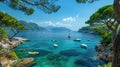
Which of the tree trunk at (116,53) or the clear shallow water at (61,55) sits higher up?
the tree trunk at (116,53)

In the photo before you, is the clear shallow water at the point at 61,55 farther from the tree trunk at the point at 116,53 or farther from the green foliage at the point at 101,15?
the tree trunk at the point at 116,53

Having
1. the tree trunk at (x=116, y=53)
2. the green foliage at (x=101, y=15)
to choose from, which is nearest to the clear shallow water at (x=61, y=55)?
the green foliage at (x=101, y=15)

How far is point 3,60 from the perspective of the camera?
2516 cm

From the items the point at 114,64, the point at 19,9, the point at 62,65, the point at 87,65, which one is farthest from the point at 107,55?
the point at 114,64

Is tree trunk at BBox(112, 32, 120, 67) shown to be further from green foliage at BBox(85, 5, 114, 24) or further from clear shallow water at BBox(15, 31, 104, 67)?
clear shallow water at BBox(15, 31, 104, 67)

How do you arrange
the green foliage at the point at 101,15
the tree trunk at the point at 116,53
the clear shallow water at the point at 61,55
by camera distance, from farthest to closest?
the clear shallow water at the point at 61,55, the green foliage at the point at 101,15, the tree trunk at the point at 116,53

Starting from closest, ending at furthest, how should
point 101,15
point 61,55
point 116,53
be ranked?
point 116,53
point 101,15
point 61,55

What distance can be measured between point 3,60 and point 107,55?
1678 centimetres

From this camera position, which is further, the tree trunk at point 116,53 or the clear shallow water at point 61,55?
the clear shallow water at point 61,55

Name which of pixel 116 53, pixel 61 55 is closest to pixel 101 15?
pixel 61 55

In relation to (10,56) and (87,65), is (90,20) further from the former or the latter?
(10,56)

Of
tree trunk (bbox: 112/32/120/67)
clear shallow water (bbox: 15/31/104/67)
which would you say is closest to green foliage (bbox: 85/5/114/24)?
clear shallow water (bbox: 15/31/104/67)

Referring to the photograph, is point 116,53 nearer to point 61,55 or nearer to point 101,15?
point 101,15

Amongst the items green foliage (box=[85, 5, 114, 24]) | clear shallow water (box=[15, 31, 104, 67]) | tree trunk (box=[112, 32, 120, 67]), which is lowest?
clear shallow water (box=[15, 31, 104, 67])
